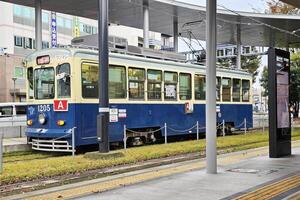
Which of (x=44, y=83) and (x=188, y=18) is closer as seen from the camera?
(x=44, y=83)

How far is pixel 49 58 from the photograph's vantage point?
50.7 feet

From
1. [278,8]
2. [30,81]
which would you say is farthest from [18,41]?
[30,81]

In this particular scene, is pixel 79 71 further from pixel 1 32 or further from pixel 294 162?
pixel 1 32

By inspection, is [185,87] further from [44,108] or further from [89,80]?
[44,108]

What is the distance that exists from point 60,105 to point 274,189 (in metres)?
8.48

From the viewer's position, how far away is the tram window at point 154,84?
57.9 feet

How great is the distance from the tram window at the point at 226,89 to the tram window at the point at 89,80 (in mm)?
8588

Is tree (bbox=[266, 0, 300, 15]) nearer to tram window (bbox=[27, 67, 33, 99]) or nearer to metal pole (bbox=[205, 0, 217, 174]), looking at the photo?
tram window (bbox=[27, 67, 33, 99])

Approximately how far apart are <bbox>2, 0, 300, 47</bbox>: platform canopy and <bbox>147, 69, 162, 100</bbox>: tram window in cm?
674

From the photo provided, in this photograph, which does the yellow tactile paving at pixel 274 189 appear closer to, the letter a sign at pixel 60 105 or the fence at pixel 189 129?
the fence at pixel 189 129

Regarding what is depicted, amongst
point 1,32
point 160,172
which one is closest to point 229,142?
point 160,172

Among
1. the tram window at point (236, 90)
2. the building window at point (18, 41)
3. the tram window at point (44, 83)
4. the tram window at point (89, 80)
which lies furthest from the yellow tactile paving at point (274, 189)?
the building window at point (18, 41)

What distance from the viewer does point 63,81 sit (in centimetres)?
1502

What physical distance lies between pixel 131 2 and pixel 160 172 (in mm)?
17282
